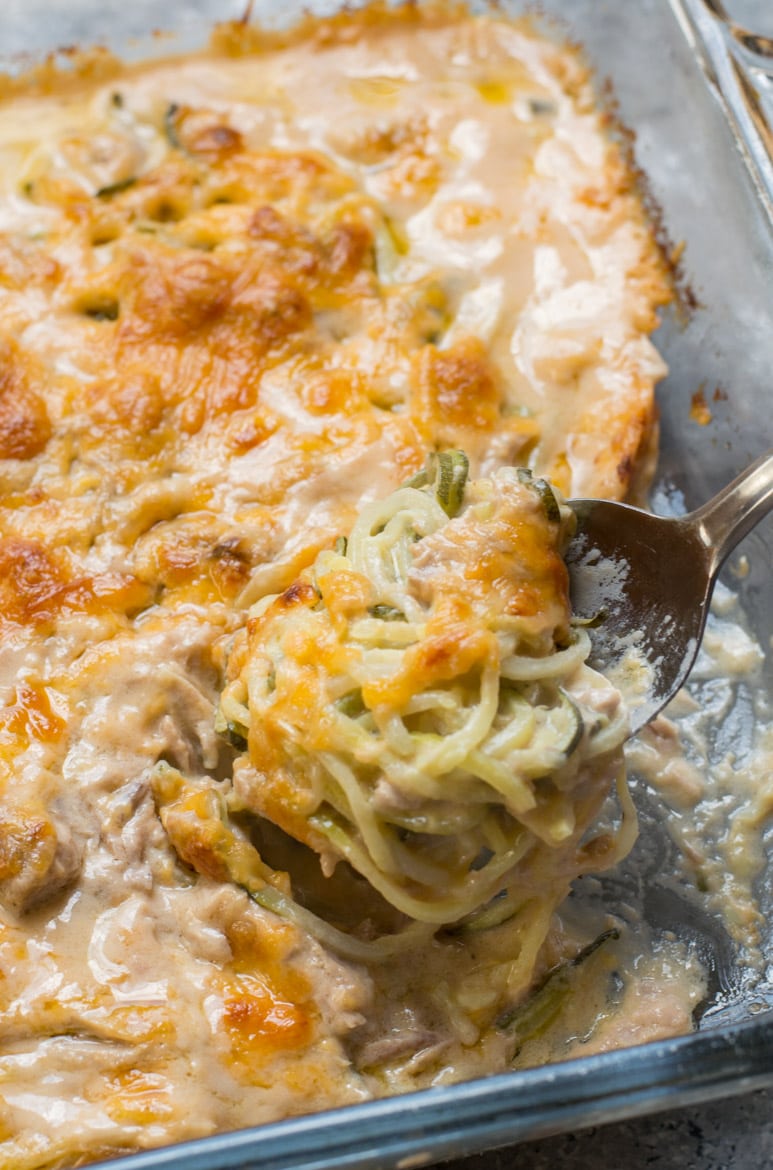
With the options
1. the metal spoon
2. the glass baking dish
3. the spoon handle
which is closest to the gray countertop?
the glass baking dish

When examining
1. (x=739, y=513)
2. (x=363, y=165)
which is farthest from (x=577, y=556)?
(x=363, y=165)

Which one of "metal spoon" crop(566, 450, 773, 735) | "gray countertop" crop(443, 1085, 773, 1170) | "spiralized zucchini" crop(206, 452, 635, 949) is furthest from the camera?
"metal spoon" crop(566, 450, 773, 735)

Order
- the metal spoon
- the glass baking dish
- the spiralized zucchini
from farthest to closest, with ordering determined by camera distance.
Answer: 1. the metal spoon
2. the spiralized zucchini
3. the glass baking dish

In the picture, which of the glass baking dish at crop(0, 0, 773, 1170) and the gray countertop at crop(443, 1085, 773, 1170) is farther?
the gray countertop at crop(443, 1085, 773, 1170)

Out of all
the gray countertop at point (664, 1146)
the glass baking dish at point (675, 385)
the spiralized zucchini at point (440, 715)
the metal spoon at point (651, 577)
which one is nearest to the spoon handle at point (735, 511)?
the metal spoon at point (651, 577)

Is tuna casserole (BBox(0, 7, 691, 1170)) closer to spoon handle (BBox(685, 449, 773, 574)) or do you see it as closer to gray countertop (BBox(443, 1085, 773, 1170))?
gray countertop (BBox(443, 1085, 773, 1170))

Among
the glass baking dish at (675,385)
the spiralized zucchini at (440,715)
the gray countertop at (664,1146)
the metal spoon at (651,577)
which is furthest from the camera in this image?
the metal spoon at (651,577)

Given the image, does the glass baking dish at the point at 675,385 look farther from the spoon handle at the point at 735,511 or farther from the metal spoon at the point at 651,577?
the spoon handle at the point at 735,511
